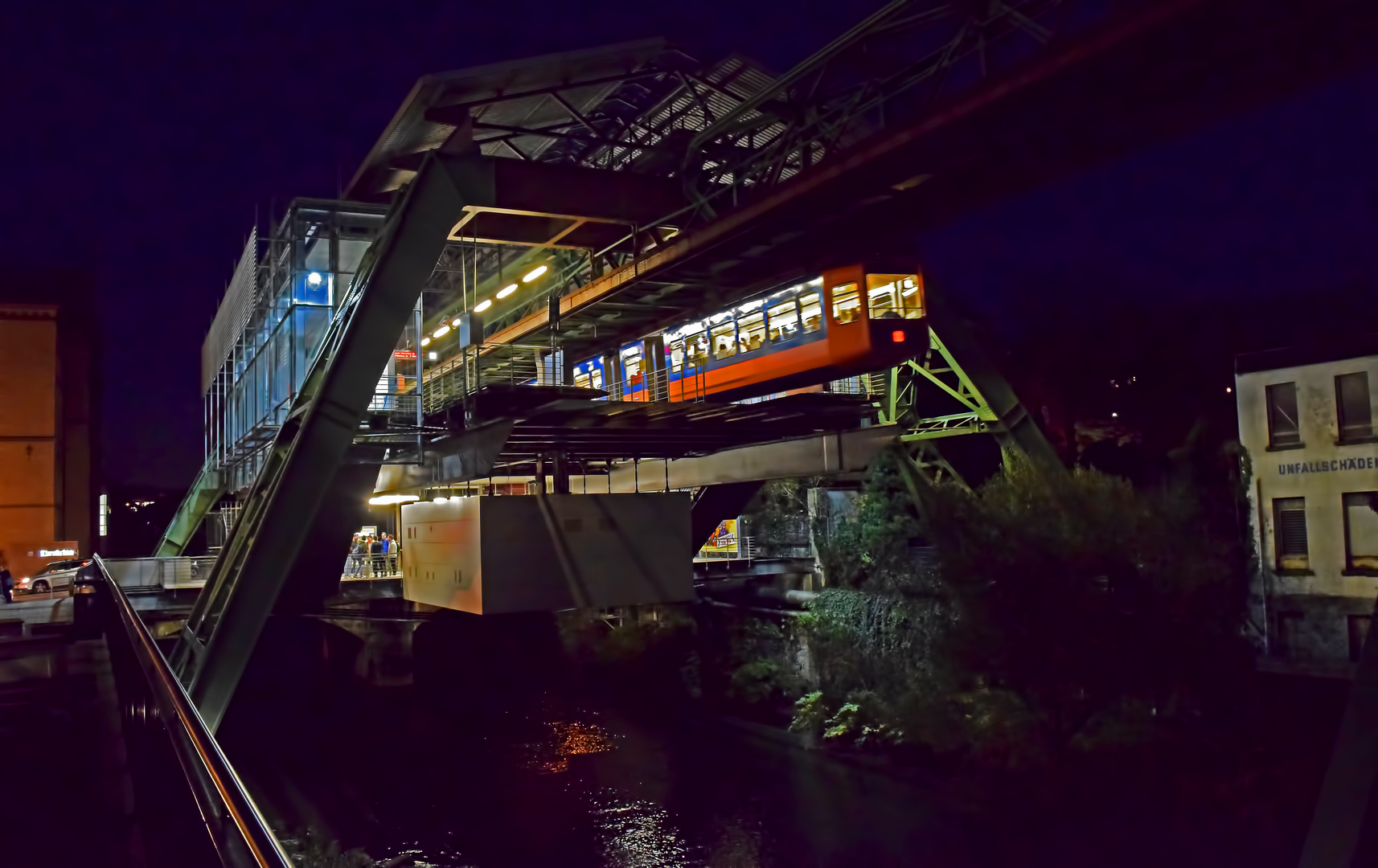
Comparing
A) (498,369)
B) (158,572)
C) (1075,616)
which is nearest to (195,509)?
(158,572)

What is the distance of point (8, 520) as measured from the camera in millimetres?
40906

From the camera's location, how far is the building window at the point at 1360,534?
18.9 m

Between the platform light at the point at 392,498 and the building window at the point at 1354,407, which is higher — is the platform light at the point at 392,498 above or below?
below

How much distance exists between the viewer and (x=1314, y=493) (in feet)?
65.1

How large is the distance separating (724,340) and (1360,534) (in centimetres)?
1259

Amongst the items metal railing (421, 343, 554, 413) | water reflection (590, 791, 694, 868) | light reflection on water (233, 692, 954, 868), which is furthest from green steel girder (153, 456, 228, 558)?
water reflection (590, 791, 694, 868)

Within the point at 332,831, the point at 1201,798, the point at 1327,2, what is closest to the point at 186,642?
the point at 332,831

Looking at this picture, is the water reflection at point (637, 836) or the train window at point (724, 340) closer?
the water reflection at point (637, 836)

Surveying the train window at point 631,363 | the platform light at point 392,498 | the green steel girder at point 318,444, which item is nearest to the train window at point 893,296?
the green steel girder at point 318,444

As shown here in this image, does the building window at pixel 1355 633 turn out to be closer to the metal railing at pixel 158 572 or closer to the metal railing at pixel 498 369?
the metal railing at pixel 498 369

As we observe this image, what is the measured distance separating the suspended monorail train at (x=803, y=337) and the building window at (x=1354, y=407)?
8.47 meters

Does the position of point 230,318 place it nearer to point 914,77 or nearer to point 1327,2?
point 914,77

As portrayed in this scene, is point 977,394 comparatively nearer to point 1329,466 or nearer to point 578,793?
point 1329,466

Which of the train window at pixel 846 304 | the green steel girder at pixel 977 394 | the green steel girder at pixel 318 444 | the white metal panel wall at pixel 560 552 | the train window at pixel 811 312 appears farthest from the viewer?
the green steel girder at pixel 977 394
